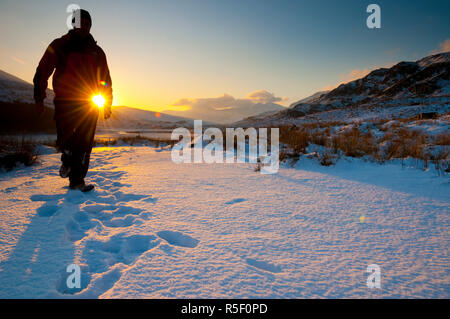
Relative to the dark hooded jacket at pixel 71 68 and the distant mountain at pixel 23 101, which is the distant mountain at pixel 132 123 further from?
the dark hooded jacket at pixel 71 68

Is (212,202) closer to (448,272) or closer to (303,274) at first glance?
(303,274)

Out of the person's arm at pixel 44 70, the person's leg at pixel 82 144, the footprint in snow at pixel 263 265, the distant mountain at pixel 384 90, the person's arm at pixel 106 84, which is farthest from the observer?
the distant mountain at pixel 384 90

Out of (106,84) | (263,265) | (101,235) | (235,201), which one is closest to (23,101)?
Answer: (106,84)

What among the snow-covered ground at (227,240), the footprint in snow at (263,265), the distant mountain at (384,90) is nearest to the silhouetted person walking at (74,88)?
the snow-covered ground at (227,240)

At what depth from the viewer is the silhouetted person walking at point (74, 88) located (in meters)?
2.06

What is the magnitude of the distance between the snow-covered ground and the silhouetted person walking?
→ 0.35 m

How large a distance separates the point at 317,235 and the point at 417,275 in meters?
0.45

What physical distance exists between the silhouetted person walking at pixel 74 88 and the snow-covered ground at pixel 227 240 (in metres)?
0.35

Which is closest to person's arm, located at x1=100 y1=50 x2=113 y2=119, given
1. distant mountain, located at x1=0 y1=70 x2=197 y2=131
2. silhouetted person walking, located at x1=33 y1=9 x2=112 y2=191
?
silhouetted person walking, located at x1=33 y1=9 x2=112 y2=191

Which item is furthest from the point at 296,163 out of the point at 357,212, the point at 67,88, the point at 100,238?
the point at 67,88

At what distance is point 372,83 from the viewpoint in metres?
65.4

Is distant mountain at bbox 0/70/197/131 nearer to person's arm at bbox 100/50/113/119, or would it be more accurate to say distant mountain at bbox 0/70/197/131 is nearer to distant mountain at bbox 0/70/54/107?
distant mountain at bbox 0/70/54/107

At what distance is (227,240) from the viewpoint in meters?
1.16

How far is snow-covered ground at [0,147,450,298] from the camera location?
80 cm
